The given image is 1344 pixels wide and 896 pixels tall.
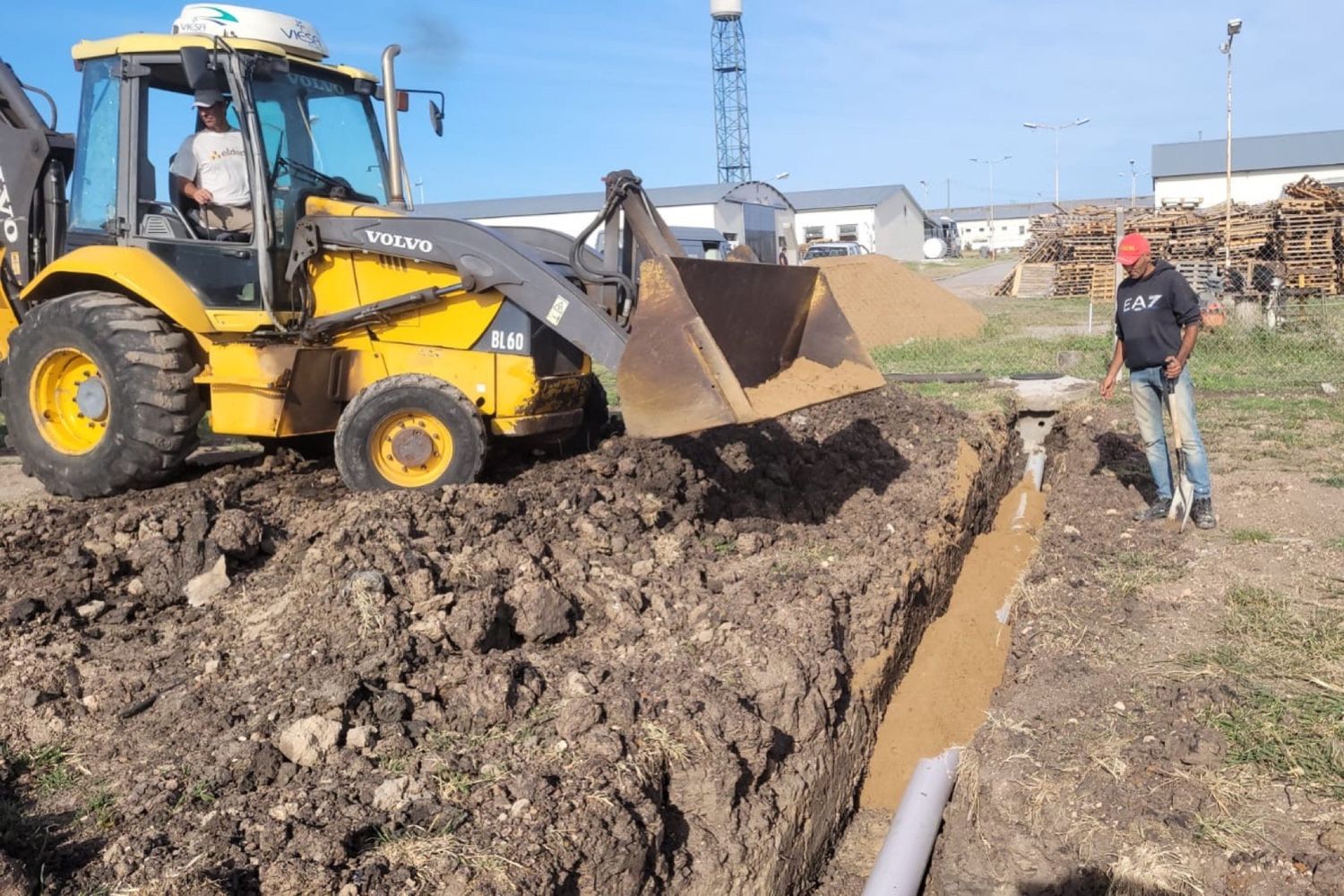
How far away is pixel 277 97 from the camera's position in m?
6.86

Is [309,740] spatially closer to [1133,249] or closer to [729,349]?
[729,349]

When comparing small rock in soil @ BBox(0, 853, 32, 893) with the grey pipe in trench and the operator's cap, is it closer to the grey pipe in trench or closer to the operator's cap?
the grey pipe in trench

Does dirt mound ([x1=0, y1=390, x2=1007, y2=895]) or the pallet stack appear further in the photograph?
the pallet stack

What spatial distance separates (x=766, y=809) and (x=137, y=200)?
5369 millimetres

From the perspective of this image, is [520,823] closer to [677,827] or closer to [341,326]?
[677,827]

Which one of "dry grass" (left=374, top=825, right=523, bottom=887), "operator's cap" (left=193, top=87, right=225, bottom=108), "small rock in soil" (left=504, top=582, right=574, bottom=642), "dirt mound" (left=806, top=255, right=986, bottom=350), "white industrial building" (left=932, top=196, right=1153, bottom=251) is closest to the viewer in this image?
"dry grass" (left=374, top=825, right=523, bottom=887)

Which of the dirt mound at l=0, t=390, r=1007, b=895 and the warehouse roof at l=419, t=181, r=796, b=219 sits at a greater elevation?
the warehouse roof at l=419, t=181, r=796, b=219

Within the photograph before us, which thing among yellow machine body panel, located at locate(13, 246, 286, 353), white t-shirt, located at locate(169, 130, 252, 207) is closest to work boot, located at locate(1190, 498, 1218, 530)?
yellow machine body panel, located at locate(13, 246, 286, 353)

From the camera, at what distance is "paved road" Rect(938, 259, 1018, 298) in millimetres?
35731

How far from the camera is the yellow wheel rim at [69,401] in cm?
685

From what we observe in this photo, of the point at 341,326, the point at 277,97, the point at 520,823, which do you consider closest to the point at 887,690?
the point at 520,823

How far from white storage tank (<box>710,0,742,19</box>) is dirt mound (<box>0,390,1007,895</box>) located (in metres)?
48.3

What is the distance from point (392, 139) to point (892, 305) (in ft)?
51.8

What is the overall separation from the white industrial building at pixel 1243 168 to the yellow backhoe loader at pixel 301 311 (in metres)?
56.0
